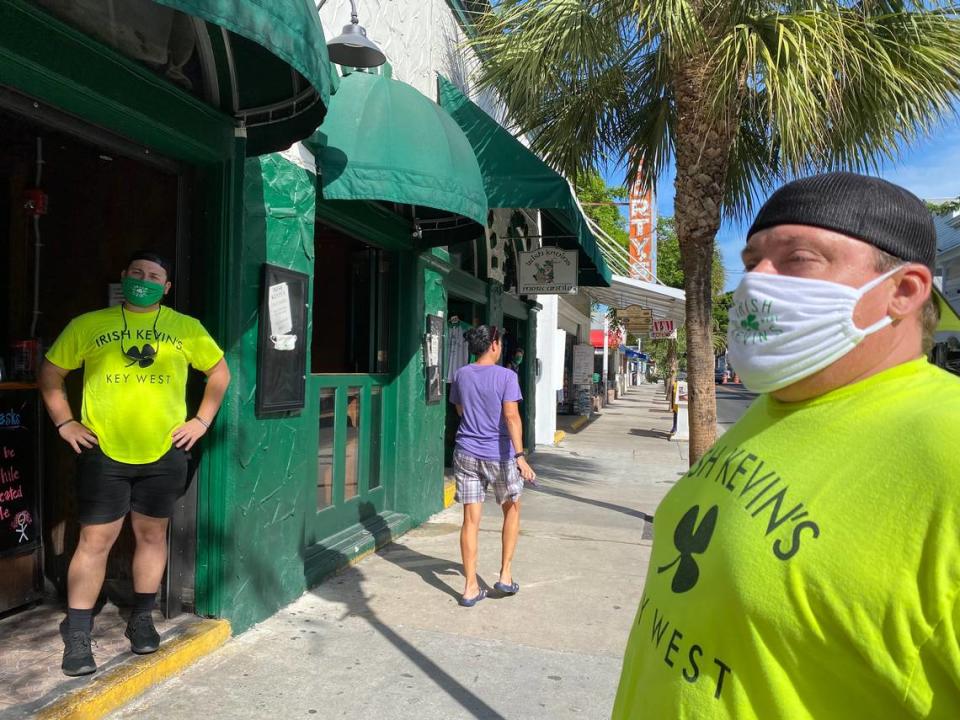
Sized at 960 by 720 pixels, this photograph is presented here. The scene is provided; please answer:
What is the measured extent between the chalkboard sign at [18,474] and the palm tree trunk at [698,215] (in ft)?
16.5

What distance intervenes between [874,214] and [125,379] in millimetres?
3291

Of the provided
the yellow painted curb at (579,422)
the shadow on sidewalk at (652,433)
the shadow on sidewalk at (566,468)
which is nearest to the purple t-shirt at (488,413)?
the shadow on sidewalk at (566,468)

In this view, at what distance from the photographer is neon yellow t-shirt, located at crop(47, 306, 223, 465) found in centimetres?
356

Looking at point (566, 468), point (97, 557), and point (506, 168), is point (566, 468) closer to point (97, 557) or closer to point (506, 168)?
point (506, 168)

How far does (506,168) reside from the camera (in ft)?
22.4

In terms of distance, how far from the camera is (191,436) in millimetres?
3760

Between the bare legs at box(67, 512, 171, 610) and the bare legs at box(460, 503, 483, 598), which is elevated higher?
the bare legs at box(67, 512, 171, 610)

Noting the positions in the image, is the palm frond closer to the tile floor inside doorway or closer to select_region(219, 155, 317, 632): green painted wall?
select_region(219, 155, 317, 632): green painted wall

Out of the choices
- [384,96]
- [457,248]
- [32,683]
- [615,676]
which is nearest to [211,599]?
[32,683]

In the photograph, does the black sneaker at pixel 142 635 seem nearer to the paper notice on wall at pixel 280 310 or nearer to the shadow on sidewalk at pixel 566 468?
the paper notice on wall at pixel 280 310

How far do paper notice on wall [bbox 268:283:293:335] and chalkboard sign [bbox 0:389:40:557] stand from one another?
139cm

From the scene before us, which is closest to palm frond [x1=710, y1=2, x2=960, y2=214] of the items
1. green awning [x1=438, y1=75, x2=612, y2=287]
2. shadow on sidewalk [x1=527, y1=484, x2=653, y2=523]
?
green awning [x1=438, y1=75, x2=612, y2=287]

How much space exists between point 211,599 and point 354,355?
3036 mm

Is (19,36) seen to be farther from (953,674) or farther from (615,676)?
(615,676)
